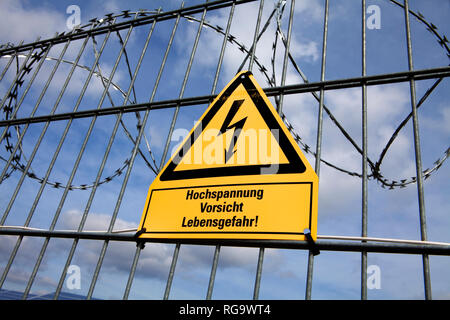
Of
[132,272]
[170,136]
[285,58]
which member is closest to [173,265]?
[132,272]

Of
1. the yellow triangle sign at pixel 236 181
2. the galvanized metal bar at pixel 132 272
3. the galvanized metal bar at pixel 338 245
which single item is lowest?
the galvanized metal bar at pixel 132 272

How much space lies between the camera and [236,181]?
2.30 meters

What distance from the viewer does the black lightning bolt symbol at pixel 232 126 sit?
8.11 feet

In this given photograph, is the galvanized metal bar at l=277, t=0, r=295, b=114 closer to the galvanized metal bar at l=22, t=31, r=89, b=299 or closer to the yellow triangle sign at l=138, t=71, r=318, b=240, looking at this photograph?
the yellow triangle sign at l=138, t=71, r=318, b=240

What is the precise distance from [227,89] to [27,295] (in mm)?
2679

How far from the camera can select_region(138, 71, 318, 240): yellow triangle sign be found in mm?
2057

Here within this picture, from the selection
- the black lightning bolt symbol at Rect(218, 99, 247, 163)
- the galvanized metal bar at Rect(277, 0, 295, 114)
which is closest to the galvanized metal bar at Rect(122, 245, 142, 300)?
the black lightning bolt symbol at Rect(218, 99, 247, 163)

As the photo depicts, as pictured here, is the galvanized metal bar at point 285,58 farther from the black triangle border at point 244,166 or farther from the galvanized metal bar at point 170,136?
the galvanized metal bar at point 170,136

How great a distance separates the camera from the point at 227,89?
2838 millimetres

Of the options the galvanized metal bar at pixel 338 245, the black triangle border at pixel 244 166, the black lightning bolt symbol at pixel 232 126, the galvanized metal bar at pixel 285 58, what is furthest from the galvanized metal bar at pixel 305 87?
the galvanized metal bar at pixel 338 245

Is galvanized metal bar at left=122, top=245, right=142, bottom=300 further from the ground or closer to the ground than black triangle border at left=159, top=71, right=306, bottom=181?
closer to the ground
